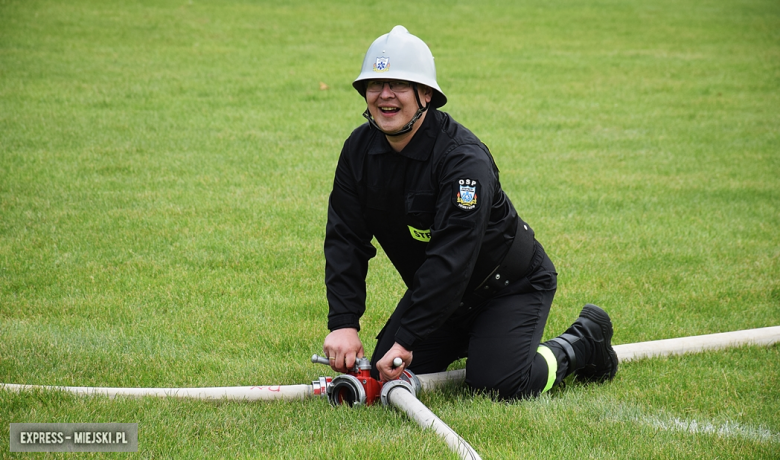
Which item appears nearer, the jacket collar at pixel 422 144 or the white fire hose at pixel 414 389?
the white fire hose at pixel 414 389

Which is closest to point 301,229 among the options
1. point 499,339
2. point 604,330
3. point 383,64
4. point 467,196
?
point 499,339

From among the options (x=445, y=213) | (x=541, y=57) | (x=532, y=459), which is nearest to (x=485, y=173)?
(x=445, y=213)

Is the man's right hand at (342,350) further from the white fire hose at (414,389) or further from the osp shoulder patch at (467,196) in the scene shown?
the osp shoulder patch at (467,196)

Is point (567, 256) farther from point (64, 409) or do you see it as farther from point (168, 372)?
point (64, 409)

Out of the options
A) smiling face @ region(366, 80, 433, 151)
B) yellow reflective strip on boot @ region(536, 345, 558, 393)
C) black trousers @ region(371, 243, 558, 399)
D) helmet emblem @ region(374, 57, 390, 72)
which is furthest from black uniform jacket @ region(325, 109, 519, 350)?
yellow reflective strip on boot @ region(536, 345, 558, 393)

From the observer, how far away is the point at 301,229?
7.31 meters

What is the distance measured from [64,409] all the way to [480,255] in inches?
87.3

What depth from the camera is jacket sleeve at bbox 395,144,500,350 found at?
379cm

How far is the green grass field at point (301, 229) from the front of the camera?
3.78m

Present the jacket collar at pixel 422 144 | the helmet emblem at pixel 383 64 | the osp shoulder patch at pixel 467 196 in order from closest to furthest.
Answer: the osp shoulder patch at pixel 467 196, the helmet emblem at pixel 383 64, the jacket collar at pixel 422 144

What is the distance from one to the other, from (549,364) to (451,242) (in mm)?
1091

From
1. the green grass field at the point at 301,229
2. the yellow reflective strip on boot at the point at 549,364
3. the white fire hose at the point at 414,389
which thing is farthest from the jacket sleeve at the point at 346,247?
the yellow reflective strip on boot at the point at 549,364

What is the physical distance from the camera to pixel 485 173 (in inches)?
151

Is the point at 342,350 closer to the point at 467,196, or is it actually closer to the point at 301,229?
the point at 467,196
